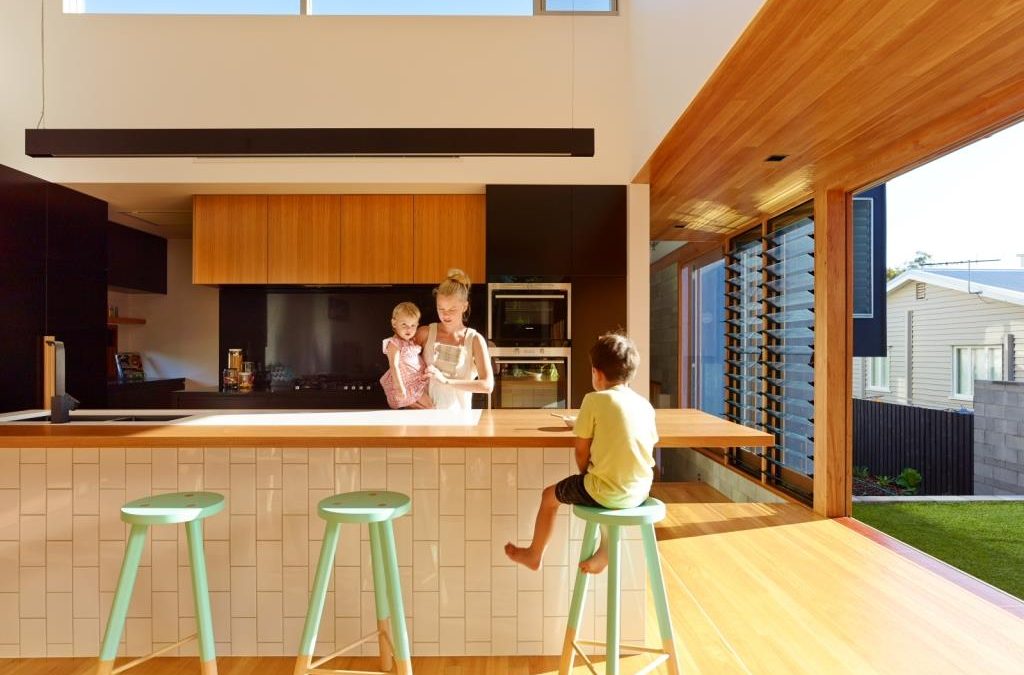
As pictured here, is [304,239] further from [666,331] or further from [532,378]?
[666,331]

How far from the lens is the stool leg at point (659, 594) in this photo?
6.47 feet

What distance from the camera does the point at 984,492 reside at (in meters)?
4.07

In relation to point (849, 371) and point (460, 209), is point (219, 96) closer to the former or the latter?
point (460, 209)

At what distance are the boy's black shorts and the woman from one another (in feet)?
3.19

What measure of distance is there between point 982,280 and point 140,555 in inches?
163

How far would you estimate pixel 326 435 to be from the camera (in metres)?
2.10

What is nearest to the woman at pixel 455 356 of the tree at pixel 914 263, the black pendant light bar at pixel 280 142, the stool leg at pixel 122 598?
the black pendant light bar at pixel 280 142

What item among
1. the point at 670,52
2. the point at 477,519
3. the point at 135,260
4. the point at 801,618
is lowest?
the point at 801,618

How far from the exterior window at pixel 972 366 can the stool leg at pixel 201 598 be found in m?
3.87

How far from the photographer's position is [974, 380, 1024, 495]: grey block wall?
140 inches

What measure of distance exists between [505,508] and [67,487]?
65.7 inches

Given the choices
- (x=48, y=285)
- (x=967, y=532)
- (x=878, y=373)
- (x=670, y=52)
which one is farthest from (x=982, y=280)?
(x=48, y=285)

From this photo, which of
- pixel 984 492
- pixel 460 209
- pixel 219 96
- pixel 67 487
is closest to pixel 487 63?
pixel 460 209

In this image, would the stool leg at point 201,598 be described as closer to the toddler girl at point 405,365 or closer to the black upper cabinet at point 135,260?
the toddler girl at point 405,365
